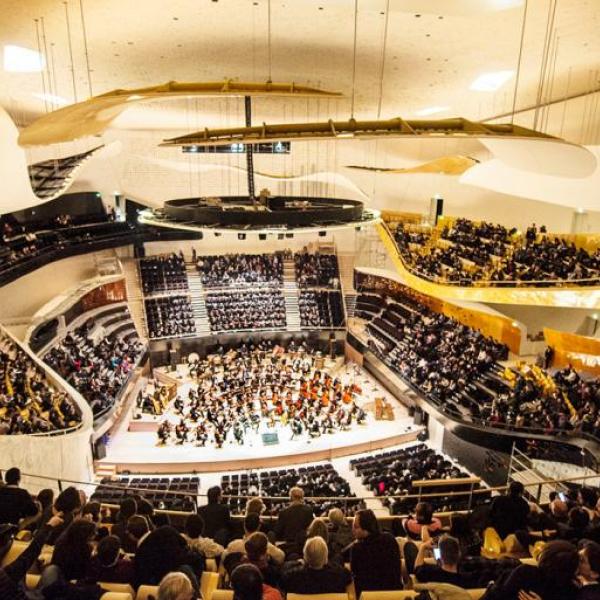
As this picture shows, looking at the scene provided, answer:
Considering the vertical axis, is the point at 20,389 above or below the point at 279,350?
above

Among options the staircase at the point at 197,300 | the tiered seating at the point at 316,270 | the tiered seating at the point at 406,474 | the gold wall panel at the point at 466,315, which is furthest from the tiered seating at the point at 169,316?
the tiered seating at the point at 406,474

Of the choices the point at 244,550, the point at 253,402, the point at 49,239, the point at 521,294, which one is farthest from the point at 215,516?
the point at 49,239

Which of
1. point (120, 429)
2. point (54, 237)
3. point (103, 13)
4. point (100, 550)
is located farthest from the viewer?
point (54, 237)

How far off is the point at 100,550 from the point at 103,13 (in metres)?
7.47

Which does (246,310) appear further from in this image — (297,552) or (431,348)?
(297,552)

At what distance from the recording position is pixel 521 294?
560 inches

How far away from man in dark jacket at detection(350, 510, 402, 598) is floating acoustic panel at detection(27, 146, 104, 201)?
13091 mm

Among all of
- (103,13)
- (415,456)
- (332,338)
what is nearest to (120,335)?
(332,338)

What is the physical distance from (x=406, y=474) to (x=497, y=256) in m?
9.42

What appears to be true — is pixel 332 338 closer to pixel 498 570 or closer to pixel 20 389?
pixel 20 389

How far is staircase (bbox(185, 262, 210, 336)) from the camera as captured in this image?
2398 centimetres

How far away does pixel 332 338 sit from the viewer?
79.5 ft

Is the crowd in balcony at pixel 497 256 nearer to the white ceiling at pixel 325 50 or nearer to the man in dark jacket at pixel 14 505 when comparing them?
the white ceiling at pixel 325 50

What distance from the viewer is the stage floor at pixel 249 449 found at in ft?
48.0
